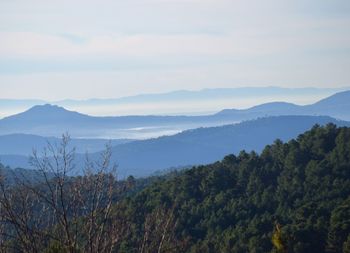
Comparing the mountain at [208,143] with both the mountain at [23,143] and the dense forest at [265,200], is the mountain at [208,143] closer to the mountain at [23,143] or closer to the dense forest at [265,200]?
the mountain at [23,143]

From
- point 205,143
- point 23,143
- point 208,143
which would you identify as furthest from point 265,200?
point 23,143

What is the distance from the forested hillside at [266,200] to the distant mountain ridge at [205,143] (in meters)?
92.7

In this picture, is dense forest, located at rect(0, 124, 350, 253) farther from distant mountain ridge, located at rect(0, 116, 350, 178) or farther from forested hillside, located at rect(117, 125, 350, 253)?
distant mountain ridge, located at rect(0, 116, 350, 178)

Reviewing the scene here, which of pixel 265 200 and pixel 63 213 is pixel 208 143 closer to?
pixel 265 200

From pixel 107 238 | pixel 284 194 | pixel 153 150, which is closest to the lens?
pixel 107 238

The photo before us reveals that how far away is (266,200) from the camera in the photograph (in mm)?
24078

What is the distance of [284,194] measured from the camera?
2439cm

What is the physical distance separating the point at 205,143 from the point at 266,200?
129 m

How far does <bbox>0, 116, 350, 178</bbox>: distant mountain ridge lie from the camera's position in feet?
420

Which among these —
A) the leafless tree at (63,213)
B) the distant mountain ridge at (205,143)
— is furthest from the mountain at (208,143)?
the leafless tree at (63,213)

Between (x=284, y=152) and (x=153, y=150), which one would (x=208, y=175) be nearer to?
(x=284, y=152)

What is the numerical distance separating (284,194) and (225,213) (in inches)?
102

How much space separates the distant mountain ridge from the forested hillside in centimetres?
9273

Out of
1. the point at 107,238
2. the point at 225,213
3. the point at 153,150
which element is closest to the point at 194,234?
the point at 225,213
